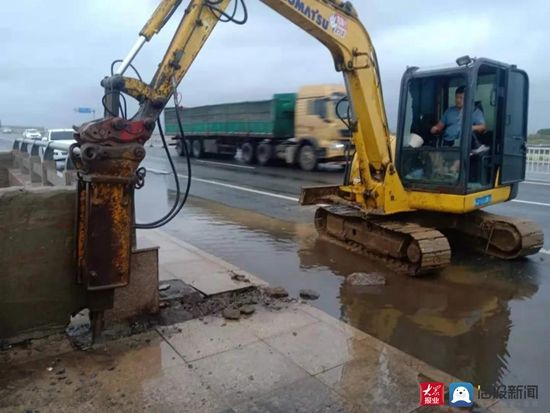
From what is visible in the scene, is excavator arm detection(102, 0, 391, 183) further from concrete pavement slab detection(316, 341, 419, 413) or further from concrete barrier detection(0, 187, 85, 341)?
concrete pavement slab detection(316, 341, 419, 413)

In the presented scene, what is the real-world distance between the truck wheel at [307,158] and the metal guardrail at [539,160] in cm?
909

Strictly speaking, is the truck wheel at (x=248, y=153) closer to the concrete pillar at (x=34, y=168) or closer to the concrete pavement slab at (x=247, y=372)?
the concrete pillar at (x=34, y=168)

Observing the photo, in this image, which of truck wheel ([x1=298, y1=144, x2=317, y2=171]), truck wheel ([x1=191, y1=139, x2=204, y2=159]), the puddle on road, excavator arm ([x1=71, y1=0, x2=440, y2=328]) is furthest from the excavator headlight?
truck wheel ([x1=191, y1=139, x2=204, y2=159])

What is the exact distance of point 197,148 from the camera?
29625mm

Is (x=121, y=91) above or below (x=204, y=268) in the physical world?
above

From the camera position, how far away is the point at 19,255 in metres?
3.91

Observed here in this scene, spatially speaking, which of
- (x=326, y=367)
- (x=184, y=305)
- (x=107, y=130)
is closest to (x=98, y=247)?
(x=107, y=130)

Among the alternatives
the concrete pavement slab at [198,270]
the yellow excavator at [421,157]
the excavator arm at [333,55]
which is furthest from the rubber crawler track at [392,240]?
the concrete pavement slab at [198,270]

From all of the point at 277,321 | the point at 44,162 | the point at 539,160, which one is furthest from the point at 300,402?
the point at 539,160

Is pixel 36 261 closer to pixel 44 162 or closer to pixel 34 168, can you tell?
pixel 44 162

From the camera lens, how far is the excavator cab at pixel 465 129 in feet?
21.6

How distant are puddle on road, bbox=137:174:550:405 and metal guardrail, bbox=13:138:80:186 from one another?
7.70ft

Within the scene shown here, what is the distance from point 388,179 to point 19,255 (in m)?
5.10

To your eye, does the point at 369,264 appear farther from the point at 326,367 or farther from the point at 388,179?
the point at 326,367
